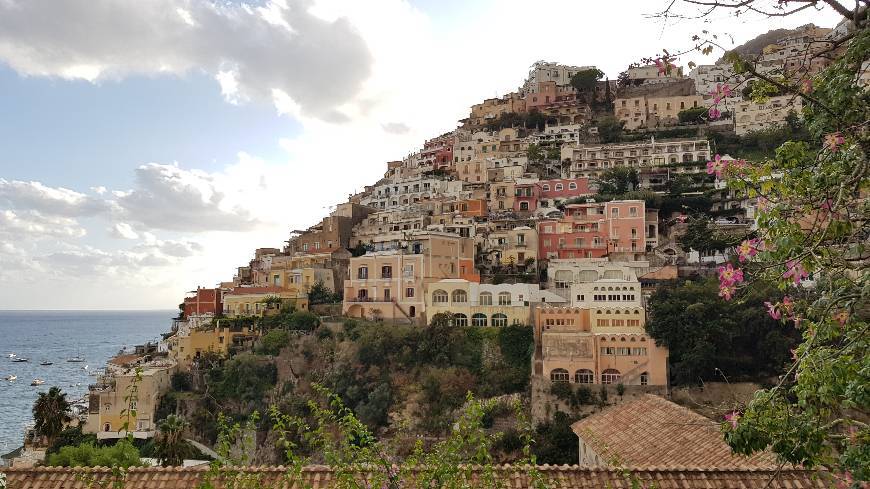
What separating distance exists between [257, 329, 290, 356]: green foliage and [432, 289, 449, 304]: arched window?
9514 millimetres

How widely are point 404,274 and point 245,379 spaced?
1166 centimetres

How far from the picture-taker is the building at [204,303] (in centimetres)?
5025

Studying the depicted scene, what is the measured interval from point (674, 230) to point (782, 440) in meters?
44.0

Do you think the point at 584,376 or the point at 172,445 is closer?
the point at 172,445

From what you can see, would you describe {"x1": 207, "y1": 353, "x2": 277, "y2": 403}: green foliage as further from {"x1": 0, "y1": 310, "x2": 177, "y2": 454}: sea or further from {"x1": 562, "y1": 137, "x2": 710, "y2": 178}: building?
{"x1": 562, "y1": 137, "x2": 710, "y2": 178}: building

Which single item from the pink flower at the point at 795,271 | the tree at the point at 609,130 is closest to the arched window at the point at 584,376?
the pink flower at the point at 795,271

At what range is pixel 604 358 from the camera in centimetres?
3138

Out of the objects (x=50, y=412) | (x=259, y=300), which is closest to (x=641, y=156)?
(x=259, y=300)

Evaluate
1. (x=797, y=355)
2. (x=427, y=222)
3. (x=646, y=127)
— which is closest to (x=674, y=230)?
(x=427, y=222)

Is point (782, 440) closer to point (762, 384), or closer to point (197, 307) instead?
point (762, 384)

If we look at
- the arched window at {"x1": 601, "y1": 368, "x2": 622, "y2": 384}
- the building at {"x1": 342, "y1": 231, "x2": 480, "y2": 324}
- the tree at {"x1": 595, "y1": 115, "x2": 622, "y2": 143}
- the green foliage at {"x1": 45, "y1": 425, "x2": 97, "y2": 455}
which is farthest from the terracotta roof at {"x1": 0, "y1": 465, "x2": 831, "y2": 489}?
the tree at {"x1": 595, "y1": 115, "x2": 622, "y2": 143}

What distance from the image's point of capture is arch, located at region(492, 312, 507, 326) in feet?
122

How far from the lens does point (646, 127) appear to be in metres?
70.1

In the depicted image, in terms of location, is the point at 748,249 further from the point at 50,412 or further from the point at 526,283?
the point at 526,283
